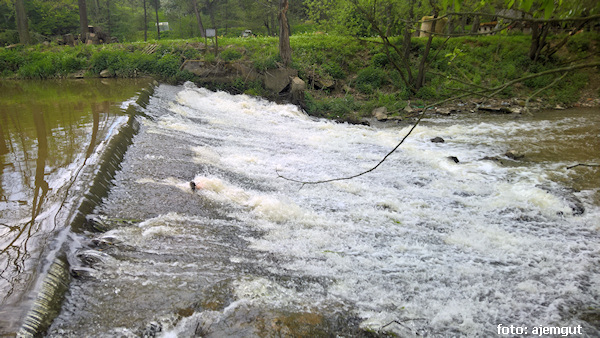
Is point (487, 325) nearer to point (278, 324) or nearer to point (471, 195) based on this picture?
point (278, 324)

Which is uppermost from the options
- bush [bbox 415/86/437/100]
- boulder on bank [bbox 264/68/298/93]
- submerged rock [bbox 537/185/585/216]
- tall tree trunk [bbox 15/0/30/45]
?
tall tree trunk [bbox 15/0/30/45]

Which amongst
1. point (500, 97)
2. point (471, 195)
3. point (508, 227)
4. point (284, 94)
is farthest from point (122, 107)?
point (500, 97)

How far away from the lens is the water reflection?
301 cm

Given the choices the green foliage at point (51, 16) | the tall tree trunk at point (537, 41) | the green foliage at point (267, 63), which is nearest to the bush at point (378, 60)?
the green foliage at point (267, 63)

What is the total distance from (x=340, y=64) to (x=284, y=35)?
4357 mm

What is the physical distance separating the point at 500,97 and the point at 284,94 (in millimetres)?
8867

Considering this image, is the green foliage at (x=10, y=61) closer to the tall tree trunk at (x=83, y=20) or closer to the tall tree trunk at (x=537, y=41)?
the tall tree trunk at (x=83, y=20)

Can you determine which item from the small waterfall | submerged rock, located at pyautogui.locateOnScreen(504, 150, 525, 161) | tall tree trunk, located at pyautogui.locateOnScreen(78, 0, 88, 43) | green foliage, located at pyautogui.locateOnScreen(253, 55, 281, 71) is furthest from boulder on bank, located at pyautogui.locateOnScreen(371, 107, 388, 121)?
tall tree trunk, located at pyautogui.locateOnScreen(78, 0, 88, 43)

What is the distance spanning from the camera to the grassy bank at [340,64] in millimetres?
15516

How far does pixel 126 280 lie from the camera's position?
3.28 meters

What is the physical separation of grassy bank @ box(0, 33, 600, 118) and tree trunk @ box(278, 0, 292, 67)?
0.39 m

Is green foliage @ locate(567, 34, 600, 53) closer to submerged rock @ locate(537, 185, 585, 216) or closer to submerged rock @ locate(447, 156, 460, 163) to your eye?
submerged rock @ locate(447, 156, 460, 163)

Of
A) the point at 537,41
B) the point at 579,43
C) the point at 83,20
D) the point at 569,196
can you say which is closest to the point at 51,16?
the point at 83,20

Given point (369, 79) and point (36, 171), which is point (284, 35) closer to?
point (369, 79)
